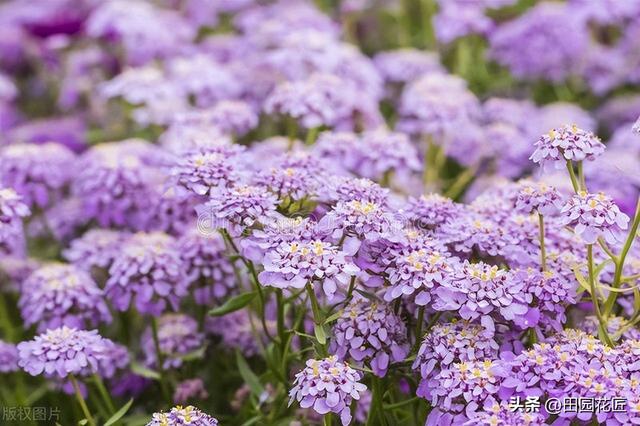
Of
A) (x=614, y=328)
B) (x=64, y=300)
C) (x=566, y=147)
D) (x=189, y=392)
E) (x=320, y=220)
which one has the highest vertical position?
(x=566, y=147)

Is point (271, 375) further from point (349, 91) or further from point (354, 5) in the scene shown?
point (354, 5)

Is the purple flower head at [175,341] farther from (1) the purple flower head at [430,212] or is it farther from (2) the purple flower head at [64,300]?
(1) the purple flower head at [430,212]

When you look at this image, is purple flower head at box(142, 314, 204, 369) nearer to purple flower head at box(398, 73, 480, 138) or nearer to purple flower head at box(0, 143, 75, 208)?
purple flower head at box(0, 143, 75, 208)

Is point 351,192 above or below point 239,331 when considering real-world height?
above

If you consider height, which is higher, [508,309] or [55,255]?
[508,309]

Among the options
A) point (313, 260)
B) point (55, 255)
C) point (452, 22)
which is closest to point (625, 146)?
point (452, 22)

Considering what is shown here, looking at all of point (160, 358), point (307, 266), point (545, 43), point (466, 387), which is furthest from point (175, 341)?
point (545, 43)

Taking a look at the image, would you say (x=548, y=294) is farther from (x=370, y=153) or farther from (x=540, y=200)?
(x=370, y=153)

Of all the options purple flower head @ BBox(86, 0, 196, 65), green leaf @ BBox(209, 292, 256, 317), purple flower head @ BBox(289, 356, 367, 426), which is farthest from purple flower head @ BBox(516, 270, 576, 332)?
purple flower head @ BBox(86, 0, 196, 65)
